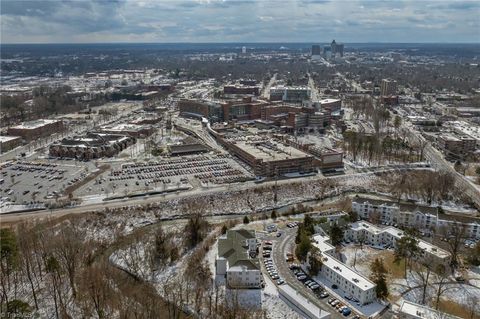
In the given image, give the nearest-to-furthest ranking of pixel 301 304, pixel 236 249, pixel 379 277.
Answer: pixel 301 304
pixel 379 277
pixel 236 249

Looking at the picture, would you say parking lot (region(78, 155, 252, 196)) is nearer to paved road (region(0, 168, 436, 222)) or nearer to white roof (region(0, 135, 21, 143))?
paved road (region(0, 168, 436, 222))

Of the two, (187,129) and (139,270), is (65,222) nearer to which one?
(139,270)

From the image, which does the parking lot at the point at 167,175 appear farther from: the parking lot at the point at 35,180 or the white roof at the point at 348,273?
the white roof at the point at 348,273

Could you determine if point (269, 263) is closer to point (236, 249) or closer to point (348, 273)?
point (236, 249)

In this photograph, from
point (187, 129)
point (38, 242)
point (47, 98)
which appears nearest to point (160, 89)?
point (47, 98)

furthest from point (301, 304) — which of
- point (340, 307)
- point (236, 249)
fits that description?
point (236, 249)
